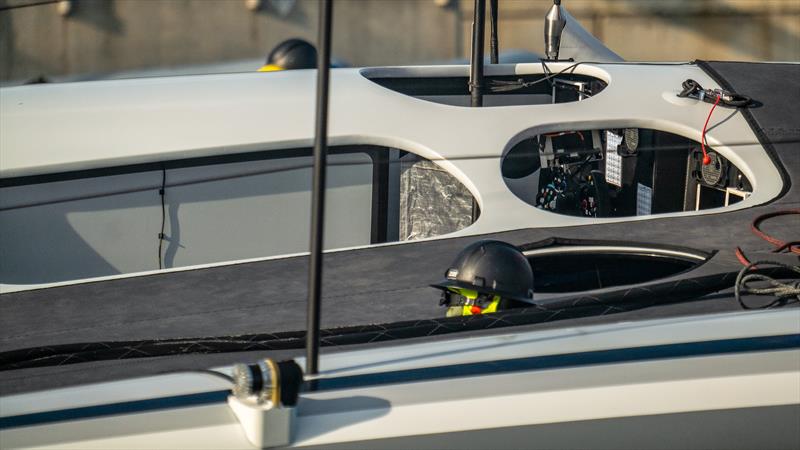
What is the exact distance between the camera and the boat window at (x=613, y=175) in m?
5.67

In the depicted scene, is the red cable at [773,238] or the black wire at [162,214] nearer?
the red cable at [773,238]

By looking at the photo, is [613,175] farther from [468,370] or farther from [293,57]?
[468,370]

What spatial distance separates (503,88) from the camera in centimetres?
621

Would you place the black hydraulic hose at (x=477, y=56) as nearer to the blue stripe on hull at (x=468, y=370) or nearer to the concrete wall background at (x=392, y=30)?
the blue stripe on hull at (x=468, y=370)

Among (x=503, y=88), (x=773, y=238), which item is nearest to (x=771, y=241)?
(x=773, y=238)

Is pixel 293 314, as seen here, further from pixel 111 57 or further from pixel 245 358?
pixel 111 57

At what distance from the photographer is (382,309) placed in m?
4.06

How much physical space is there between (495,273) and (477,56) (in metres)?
1.89

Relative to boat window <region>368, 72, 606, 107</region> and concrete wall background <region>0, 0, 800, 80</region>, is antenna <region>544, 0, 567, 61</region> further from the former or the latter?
concrete wall background <region>0, 0, 800, 80</region>

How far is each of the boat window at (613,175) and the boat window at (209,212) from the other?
1.76 ft

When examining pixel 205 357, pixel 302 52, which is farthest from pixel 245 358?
pixel 302 52

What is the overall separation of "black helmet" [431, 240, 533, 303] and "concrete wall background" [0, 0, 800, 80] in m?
15.2

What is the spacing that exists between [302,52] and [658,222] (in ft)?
10.1

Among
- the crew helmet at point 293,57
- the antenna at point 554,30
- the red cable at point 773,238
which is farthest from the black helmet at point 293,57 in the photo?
the red cable at point 773,238
